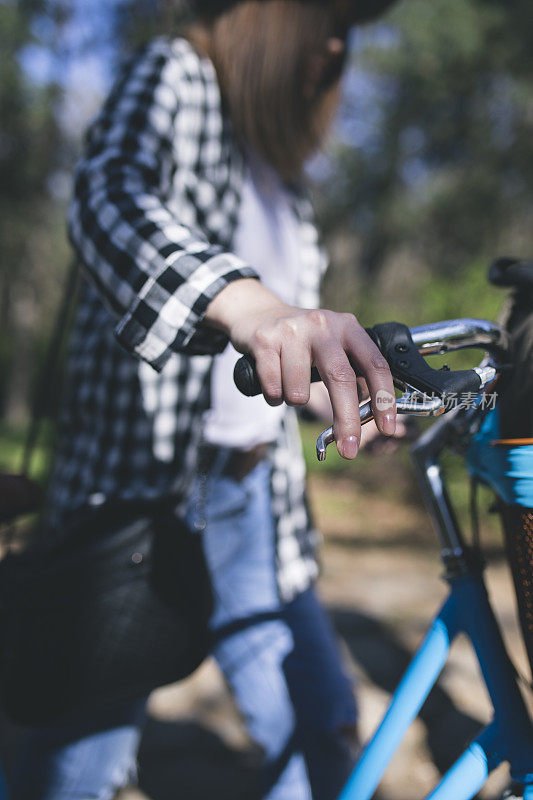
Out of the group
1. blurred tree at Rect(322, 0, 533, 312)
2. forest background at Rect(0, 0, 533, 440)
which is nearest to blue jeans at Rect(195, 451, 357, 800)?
forest background at Rect(0, 0, 533, 440)

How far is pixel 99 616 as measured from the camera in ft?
3.13

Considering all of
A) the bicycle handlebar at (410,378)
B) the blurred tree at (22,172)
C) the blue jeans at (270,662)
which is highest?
the blurred tree at (22,172)

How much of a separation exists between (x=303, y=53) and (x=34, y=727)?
1.26m

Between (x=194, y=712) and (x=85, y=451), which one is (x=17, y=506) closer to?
(x=85, y=451)

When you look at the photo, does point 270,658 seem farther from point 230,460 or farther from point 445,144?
point 445,144

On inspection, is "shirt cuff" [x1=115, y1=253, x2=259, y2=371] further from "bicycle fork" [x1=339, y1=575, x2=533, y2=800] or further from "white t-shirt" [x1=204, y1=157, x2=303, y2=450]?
"bicycle fork" [x1=339, y1=575, x2=533, y2=800]

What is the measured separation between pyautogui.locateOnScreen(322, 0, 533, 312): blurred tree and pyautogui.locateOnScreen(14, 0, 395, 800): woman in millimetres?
7531

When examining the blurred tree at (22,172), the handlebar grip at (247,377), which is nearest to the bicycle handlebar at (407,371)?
the handlebar grip at (247,377)

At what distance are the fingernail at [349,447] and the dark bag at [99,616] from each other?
0.54m

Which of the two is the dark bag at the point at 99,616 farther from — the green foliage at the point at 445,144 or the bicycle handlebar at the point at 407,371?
the green foliage at the point at 445,144

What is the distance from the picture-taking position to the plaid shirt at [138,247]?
84 cm

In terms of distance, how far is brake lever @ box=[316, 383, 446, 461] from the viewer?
23.3 inches

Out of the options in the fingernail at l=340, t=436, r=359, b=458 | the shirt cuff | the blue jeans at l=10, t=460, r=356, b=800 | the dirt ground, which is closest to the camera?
the fingernail at l=340, t=436, r=359, b=458

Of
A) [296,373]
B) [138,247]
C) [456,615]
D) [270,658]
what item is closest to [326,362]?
[296,373]
